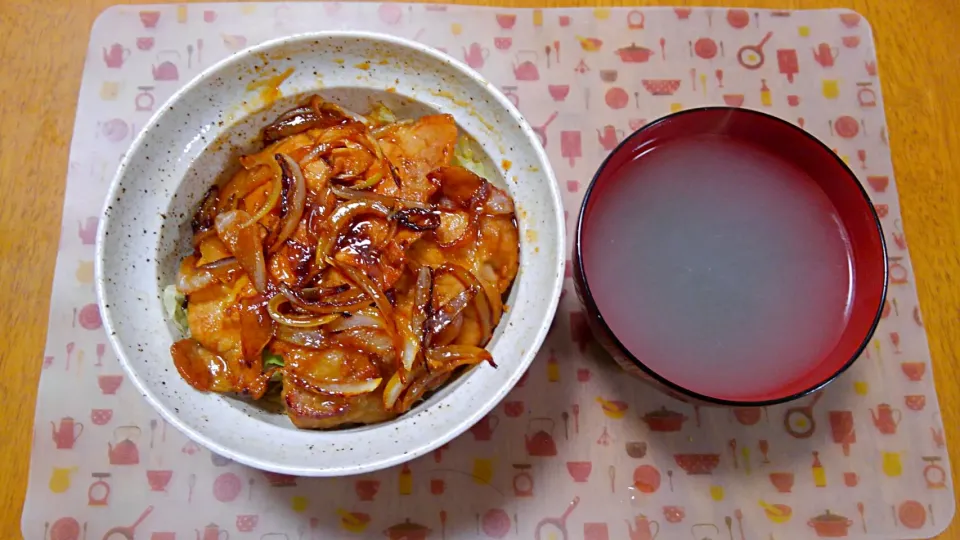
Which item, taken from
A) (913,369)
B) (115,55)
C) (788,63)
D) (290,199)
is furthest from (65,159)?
(913,369)

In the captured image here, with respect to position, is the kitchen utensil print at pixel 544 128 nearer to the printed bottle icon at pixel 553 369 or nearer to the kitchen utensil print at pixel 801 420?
the printed bottle icon at pixel 553 369

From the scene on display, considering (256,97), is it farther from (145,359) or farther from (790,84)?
(790,84)

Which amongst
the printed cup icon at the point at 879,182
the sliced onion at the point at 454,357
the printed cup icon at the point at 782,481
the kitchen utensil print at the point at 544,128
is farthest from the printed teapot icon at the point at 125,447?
the printed cup icon at the point at 879,182

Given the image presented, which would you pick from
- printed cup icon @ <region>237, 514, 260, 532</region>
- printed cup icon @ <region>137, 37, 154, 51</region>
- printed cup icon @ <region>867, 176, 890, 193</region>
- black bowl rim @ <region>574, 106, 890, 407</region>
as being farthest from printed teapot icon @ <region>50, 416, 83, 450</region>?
printed cup icon @ <region>867, 176, 890, 193</region>

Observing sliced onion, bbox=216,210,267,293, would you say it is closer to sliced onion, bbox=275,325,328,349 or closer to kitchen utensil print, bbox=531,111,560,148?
sliced onion, bbox=275,325,328,349

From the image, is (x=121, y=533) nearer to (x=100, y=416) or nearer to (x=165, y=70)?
(x=100, y=416)

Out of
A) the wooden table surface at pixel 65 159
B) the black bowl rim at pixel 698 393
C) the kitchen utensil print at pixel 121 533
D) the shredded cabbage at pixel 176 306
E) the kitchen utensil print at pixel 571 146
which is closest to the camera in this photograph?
the black bowl rim at pixel 698 393
